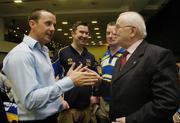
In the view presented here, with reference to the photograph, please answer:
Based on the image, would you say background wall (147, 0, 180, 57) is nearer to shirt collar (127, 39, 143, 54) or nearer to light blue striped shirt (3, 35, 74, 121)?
shirt collar (127, 39, 143, 54)

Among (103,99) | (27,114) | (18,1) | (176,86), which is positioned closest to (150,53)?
(176,86)

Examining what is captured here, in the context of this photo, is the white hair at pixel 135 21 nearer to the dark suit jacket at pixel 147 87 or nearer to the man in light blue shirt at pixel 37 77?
the dark suit jacket at pixel 147 87

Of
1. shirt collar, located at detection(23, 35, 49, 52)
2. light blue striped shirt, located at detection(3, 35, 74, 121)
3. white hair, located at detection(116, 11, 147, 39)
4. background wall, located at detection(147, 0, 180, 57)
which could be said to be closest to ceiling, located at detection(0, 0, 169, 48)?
background wall, located at detection(147, 0, 180, 57)

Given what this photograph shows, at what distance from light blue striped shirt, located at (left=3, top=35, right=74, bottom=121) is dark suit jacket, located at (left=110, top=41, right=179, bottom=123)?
1.23ft

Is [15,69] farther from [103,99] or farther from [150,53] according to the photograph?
[103,99]

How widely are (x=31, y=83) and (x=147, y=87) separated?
760 mm

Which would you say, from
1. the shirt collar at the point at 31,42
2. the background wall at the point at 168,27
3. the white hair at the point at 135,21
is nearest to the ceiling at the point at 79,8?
the background wall at the point at 168,27

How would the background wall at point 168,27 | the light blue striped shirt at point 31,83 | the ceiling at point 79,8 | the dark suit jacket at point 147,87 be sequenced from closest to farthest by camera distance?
the dark suit jacket at point 147,87, the light blue striped shirt at point 31,83, the background wall at point 168,27, the ceiling at point 79,8

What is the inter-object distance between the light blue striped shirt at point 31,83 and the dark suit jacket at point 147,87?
374mm

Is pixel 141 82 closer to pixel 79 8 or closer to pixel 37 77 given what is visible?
pixel 37 77

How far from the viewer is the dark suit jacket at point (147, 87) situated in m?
1.94

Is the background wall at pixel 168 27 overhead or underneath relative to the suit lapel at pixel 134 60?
underneath

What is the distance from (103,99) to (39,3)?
7.93 metres

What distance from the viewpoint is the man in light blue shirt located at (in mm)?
2078
